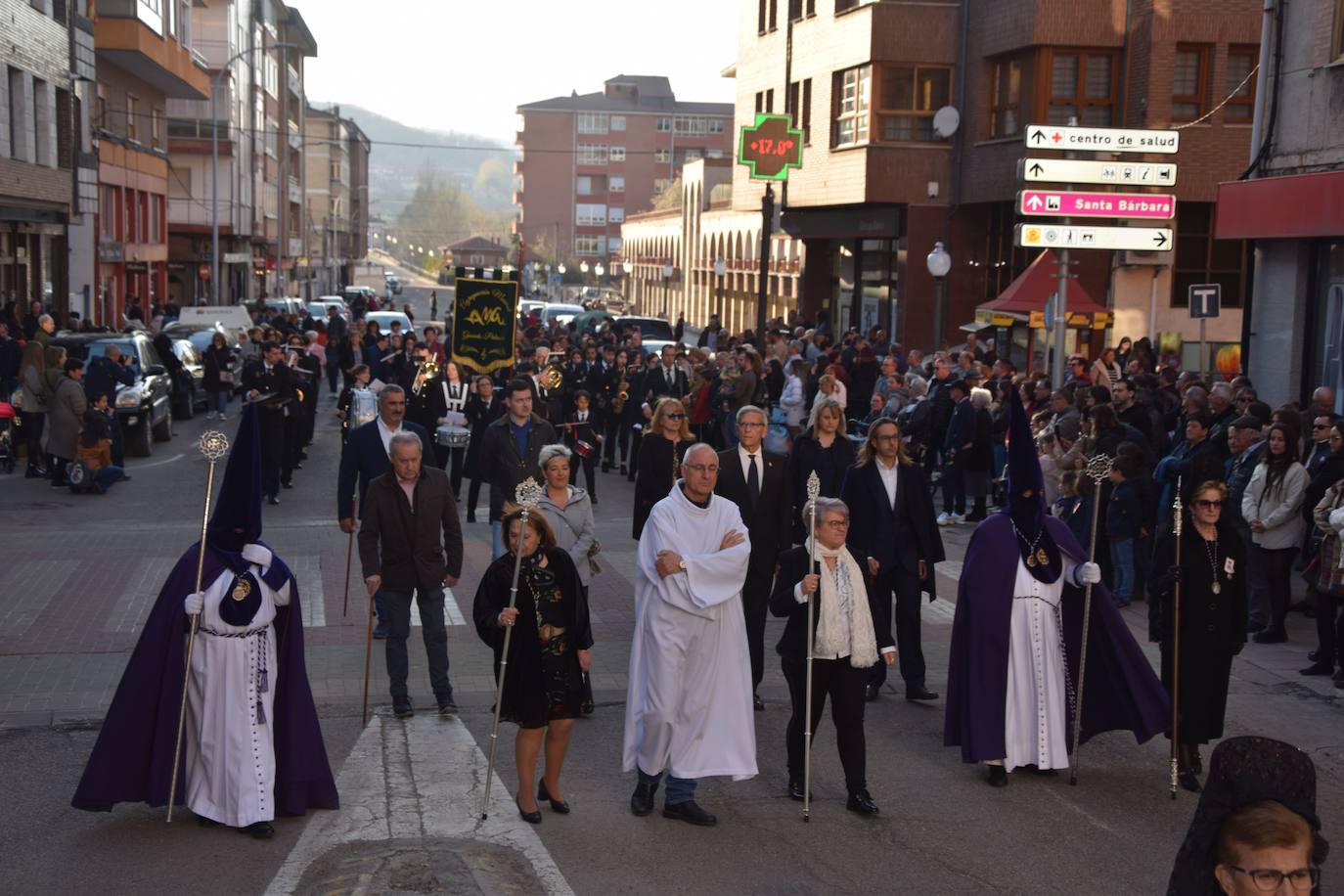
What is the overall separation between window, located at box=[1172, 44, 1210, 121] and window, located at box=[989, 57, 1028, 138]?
3.06m

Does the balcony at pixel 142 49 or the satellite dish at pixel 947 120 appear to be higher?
the balcony at pixel 142 49

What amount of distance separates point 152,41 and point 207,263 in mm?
20134

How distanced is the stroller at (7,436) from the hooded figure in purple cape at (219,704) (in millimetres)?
14941

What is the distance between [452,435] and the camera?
18734mm

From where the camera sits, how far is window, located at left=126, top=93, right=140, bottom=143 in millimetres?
46688

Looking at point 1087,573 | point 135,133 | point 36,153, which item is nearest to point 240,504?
point 1087,573

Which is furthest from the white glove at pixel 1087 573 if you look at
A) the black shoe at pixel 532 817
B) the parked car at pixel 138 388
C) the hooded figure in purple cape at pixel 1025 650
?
the parked car at pixel 138 388

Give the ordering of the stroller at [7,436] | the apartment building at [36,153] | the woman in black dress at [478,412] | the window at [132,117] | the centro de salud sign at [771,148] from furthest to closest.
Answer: the window at [132,117]
the centro de salud sign at [771,148]
the apartment building at [36,153]
the stroller at [7,436]
the woman in black dress at [478,412]

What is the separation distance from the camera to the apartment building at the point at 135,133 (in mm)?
41812

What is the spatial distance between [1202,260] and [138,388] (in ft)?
61.9

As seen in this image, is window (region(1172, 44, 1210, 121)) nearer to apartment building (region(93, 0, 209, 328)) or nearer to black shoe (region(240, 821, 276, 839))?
black shoe (region(240, 821, 276, 839))

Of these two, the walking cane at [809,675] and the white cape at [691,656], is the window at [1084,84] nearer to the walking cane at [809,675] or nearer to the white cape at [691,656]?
the walking cane at [809,675]

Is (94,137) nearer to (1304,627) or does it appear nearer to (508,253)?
(1304,627)

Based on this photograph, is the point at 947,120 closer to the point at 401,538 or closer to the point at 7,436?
the point at 7,436
